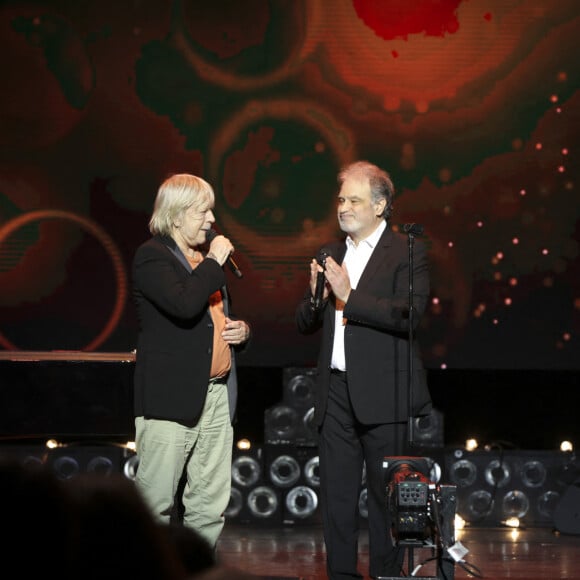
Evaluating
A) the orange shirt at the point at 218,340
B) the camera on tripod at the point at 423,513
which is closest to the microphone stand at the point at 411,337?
the camera on tripod at the point at 423,513

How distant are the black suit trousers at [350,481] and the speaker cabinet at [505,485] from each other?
2.08m

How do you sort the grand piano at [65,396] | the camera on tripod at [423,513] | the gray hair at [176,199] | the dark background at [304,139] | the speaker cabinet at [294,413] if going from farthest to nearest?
the dark background at [304,139] → the speaker cabinet at [294,413] → the grand piano at [65,396] → the gray hair at [176,199] → the camera on tripod at [423,513]

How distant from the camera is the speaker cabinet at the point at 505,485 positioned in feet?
18.1

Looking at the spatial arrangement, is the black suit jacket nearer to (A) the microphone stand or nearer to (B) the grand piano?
(A) the microphone stand

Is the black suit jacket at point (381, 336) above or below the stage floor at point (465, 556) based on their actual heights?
above

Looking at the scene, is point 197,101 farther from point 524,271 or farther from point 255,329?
point 524,271

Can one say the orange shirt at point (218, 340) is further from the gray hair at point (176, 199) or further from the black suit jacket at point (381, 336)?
the black suit jacket at point (381, 336)

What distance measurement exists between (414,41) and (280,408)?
2.16 metres

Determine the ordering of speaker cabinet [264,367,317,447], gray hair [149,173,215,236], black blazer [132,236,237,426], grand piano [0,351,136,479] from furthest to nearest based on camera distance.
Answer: speaker cabinet [264,367,317,447] < grand piano [0,351,136,479] < gray hair [149,173,215,236] < black blazer [132,236,237,426]

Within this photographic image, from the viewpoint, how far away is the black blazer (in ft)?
10.5

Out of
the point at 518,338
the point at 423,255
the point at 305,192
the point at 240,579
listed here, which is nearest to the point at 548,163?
the point at 518,338

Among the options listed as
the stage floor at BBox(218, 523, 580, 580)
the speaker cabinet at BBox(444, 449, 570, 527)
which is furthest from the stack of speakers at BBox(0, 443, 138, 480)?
the speaker cabinet at BBox(444, 449, 570, 527)

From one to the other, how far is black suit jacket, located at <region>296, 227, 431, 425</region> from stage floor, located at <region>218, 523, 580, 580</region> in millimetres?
900

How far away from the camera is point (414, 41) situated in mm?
5551
